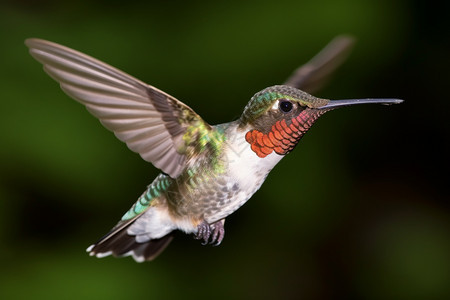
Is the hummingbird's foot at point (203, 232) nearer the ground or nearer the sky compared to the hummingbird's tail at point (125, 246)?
nearer the sky

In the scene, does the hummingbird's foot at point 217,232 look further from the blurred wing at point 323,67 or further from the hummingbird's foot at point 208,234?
the blurred wing at point 323,67

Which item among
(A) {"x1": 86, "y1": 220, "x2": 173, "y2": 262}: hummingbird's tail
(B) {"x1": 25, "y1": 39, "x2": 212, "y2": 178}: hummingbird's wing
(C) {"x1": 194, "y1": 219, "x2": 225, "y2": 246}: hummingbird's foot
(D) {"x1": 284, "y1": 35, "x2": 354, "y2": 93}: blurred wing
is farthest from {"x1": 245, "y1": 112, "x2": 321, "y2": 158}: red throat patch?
(A) {"x1": 86, "y1": 220, "x2": 173, "y2": 262}: hummingbird's tail

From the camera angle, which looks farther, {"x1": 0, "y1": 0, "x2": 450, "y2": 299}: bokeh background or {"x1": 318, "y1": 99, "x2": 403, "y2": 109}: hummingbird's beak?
{"x1": 0, "y1": 0, "x2": 450, "y2": 299}: bokeh background

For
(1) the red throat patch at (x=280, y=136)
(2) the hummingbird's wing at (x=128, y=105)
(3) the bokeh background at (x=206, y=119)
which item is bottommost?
(3) the bokeh background at (x=206, y=119)

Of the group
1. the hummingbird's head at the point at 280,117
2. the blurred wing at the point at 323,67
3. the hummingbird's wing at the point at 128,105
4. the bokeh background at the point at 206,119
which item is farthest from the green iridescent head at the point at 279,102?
the bokeh background at the point at 206,119

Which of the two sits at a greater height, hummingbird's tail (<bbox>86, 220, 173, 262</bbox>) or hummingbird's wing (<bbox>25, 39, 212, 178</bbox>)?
hummingbird's wing (<bbox>25, 39, 212, 178</bbox>)

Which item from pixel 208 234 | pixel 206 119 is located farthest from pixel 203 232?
A: pixel 206 119

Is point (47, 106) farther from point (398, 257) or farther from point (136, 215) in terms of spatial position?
point (398, 257)

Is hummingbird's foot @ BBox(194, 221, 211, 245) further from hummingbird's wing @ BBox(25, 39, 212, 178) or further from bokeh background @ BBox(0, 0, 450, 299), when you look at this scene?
bokeh background @ BBox(0, 0, 450, 299)

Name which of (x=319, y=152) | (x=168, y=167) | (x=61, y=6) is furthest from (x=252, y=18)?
(x=168, y=167)
